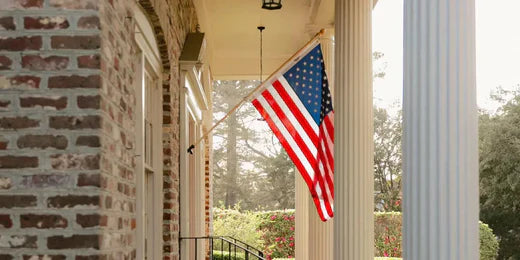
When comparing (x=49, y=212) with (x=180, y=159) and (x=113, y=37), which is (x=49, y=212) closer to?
(x=113, y=37)

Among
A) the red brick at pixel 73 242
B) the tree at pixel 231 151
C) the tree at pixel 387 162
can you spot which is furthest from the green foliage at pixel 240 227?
the red brick at pixel 73 242

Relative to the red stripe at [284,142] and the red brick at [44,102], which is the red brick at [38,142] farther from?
the red stripe at [284,142]

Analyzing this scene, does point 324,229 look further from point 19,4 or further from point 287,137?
point 19,4

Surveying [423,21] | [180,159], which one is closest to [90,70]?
[423,21]

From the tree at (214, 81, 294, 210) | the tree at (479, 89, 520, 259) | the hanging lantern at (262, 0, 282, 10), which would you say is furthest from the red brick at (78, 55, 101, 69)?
the tree at (214, 81, 294, 210)

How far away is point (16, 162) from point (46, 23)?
0.62 metres

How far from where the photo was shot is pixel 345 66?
7059 millimetres

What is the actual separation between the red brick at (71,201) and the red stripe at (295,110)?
4641 mm

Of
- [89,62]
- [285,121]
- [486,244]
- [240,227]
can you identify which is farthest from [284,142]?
[240,227]

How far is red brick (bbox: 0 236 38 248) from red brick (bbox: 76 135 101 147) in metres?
0.44

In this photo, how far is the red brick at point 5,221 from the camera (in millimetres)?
3500

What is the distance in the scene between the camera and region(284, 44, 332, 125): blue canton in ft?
26.6

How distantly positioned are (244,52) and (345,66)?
7.61m

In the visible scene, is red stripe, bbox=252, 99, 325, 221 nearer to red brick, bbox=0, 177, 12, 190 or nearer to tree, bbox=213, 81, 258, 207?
red brick, bbox=0, 177, 12, 190
